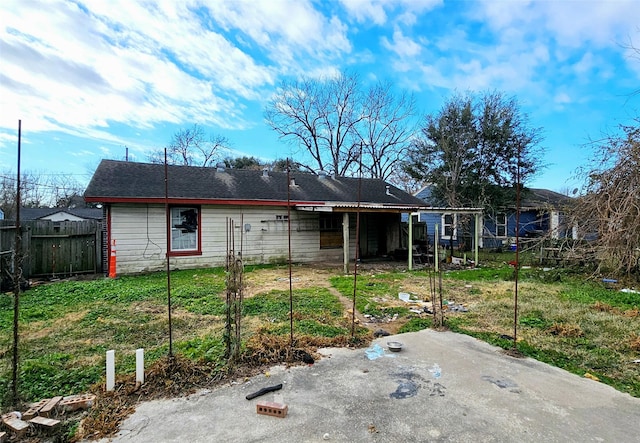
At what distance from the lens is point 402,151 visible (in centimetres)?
2491

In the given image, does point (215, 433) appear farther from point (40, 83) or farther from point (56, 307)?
point (40, 83)

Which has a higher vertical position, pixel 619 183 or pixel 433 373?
pixel 619 183

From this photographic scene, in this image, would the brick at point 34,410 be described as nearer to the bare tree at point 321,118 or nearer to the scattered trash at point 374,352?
the scattered trash at point 374,352

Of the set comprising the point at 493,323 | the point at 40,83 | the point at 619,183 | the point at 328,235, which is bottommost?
the point at 493,323

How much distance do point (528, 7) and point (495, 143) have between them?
11393 millimetres

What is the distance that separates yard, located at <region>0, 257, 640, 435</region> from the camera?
3383 mm

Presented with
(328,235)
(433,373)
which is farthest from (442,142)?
(433,373)

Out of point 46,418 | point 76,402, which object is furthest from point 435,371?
point 46,418

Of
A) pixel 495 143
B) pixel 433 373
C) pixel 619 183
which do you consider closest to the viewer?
pixel 433 373

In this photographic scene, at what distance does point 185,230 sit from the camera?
10.6 m

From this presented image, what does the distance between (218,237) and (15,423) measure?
8.76 metres

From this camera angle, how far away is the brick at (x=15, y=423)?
2.30 metres

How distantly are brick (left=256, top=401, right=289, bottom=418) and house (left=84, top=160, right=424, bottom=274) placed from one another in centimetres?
614

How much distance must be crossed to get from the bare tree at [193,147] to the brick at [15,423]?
2872cm
